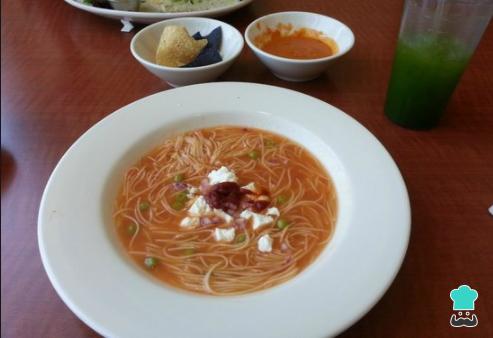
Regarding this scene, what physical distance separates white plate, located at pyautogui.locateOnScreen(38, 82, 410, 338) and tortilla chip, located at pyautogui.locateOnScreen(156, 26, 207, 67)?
36cm

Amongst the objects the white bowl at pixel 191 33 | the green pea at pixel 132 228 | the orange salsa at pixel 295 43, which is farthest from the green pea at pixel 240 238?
the orange salsa at pixel 295 43

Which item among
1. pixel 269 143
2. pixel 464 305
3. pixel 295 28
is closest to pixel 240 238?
pixel 269 143

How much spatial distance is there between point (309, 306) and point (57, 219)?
89cm

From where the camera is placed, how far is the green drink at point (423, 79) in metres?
1.75

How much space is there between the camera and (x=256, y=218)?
1534 mm

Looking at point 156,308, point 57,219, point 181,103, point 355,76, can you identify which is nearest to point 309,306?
point 156,308

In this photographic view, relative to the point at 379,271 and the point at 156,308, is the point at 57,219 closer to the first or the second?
the point at 156,308

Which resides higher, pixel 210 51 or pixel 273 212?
pixel 210 51

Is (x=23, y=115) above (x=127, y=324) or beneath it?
beneath

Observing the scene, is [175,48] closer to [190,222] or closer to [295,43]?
[295,43]

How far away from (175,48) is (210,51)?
21 centimetres

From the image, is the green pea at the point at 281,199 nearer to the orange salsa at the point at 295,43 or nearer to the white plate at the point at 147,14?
the orange salsa at the point at 295,43

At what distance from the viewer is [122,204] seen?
1.61m

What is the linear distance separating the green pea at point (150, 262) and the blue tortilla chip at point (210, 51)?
1217 millimetres
